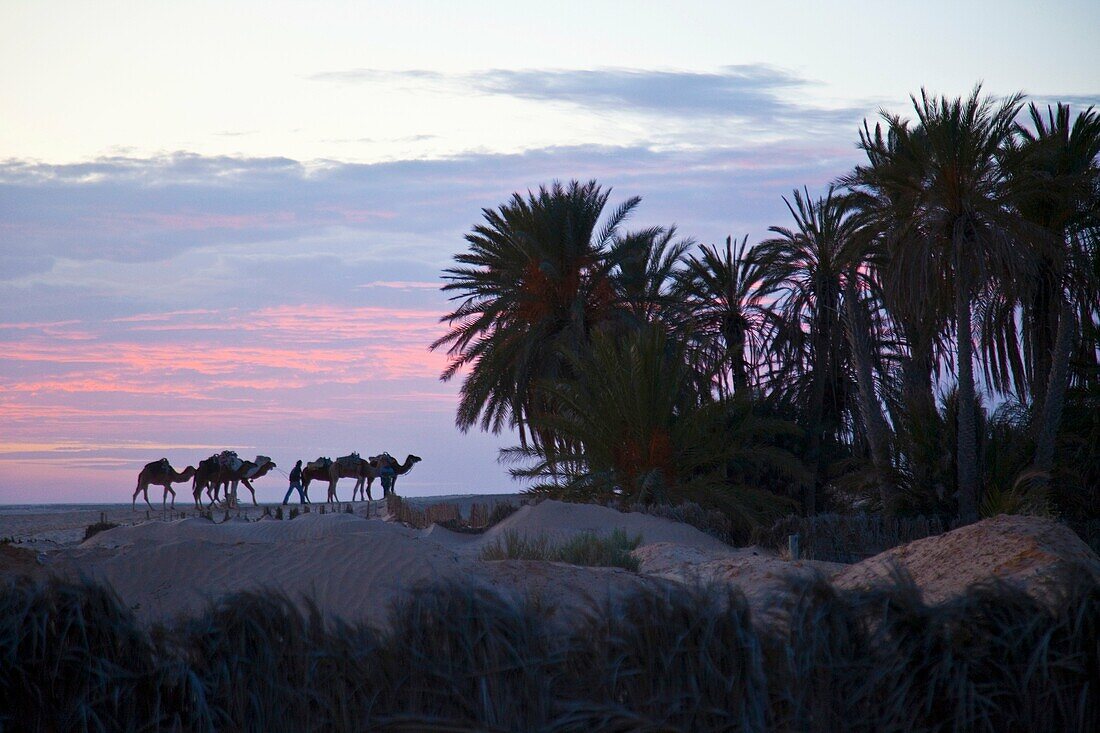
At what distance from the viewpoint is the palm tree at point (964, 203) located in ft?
66.1

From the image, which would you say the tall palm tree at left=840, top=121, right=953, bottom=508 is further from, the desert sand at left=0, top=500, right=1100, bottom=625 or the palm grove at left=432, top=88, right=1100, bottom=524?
the desert sand at left=0, top=500, right=1100, bottom=625

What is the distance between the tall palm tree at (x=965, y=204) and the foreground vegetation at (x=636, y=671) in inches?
637

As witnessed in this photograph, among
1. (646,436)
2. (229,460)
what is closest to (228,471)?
(229,460)

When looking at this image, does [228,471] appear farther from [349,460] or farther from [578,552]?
[578,552]

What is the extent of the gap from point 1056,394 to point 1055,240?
9.88 ft

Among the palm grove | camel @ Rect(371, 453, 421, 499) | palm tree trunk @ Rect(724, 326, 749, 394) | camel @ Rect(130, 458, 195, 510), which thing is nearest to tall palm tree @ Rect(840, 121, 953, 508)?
the palm grove

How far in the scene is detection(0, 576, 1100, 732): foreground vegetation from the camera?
4688 millimetres

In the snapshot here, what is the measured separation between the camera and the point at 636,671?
15.6 ft

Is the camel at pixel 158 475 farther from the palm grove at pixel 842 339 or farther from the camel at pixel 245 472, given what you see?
the palm grove at pixel 842 339

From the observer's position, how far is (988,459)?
21453 mm

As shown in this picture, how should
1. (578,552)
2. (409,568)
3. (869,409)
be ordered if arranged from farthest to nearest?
(869,409), (578,552), (409,568)

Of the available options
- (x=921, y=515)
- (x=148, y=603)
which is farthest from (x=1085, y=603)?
(x=921, y=515)

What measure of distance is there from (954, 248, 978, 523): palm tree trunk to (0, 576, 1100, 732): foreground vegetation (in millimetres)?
16107

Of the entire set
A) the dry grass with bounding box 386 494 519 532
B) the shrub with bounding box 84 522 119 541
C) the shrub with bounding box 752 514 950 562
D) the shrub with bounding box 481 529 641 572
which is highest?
the shrub with bounding box 84 522 119 541
